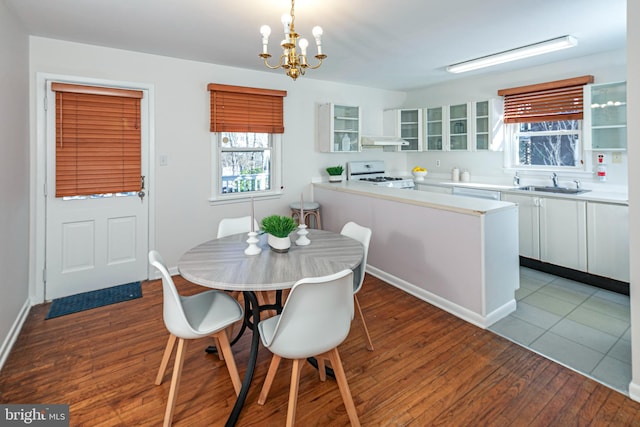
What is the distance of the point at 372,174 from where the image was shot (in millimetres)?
5352

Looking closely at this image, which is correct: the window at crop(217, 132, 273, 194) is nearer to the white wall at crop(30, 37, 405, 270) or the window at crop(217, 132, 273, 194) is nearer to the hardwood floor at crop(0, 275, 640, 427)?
the white wall at crop(30, 37, 405, 270)

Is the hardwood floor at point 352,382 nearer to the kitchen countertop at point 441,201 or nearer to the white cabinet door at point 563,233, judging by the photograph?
the kitchen countertop at point 441,201

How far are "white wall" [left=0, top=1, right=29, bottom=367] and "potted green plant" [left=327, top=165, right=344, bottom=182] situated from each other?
126 inches

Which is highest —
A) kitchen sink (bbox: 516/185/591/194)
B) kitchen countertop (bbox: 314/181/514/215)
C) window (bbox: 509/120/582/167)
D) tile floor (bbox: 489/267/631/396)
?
window (bbox: 509/120/582/167)

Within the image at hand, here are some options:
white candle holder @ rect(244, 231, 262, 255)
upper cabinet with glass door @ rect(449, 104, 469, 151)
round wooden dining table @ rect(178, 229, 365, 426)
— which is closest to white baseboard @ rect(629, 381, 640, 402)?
round wooden dining table @ rect(178, 229, 365, 426)

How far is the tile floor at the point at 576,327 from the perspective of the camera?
6.92 feet

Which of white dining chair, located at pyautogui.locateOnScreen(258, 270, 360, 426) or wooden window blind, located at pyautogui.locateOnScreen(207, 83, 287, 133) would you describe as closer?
white dining chair, located at pyautogui.locateOnScreen(258, 270, 360, 426)

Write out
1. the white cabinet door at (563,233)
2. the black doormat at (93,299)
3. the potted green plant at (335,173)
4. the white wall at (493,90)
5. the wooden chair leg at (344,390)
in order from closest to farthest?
1. the wooden chair leg at (344,390)
2. the black doormat at (93,299)
3. the white cabinet door at (563,233)
4. the white wall at (493,90)
5. the potted green plant at (335,173)

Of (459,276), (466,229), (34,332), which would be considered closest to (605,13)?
(466,229)

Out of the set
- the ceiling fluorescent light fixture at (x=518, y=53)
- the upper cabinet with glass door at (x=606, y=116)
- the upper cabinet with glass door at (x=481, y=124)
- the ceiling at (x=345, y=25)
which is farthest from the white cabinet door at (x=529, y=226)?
the ceiling at (x=345, y=25)

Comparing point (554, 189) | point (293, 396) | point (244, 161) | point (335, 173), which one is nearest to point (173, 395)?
point (293, 396)

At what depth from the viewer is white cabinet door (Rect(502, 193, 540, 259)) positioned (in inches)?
146

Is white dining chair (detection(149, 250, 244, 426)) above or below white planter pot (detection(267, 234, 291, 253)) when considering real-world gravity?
below

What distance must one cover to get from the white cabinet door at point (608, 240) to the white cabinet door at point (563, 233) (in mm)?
60
